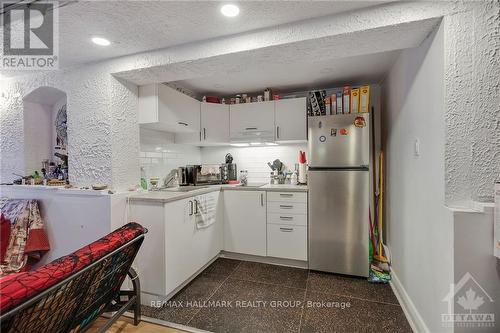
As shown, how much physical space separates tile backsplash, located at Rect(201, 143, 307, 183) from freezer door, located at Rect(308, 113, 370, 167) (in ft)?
2.14

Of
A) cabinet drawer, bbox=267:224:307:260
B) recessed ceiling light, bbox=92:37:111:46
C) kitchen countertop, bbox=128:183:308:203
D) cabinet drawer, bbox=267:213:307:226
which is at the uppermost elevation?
recessed ceiling light, bbox=92:37:111:46

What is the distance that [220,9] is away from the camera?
1346mm

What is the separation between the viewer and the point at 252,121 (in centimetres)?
297

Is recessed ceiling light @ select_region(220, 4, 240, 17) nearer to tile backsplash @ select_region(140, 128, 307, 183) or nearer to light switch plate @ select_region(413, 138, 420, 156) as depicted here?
light switch plate @ select_region(413, 138, 420, 156)

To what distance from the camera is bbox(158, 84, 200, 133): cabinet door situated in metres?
2.28

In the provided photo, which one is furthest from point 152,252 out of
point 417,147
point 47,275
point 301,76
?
point 301,76

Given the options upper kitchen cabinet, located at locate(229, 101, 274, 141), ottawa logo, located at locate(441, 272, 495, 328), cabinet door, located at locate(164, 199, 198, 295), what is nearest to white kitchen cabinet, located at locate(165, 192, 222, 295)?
cabinet door, located at locate(164, 199, 198, 295)

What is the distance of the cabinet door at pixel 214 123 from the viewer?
2951 millimetres

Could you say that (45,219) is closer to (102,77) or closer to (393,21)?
(102,77)

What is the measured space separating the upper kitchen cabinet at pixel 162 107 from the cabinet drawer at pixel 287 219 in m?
1.52

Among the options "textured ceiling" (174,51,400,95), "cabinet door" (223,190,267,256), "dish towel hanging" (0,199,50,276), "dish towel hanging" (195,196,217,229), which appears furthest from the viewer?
"cabinet door" (223,190,267,256)

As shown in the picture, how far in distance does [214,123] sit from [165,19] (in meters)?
1.64

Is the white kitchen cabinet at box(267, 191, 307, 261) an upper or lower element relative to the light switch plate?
lower

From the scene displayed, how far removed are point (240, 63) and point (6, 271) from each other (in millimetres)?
2621
